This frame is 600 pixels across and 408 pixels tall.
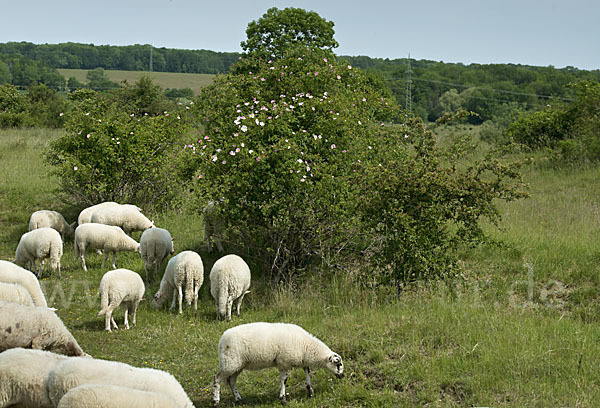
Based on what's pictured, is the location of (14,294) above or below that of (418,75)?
below

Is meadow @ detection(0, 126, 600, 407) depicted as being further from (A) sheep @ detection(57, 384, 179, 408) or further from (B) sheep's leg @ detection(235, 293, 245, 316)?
(A) sheep @ detection(57, 384, 179, 408)

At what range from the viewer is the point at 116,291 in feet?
30.2

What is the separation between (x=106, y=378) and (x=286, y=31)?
30.9m

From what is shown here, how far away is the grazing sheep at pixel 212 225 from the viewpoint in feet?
39.3

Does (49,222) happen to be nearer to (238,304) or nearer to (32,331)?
(238,304)

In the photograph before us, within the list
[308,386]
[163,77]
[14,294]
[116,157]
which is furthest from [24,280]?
[163,77]

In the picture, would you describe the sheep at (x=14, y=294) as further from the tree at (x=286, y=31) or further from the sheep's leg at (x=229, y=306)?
the tree at (x=286, y=31)

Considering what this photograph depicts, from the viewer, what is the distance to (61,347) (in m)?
7.38

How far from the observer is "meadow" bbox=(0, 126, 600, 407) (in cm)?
643

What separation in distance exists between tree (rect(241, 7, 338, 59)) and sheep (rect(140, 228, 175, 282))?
74.6 ft

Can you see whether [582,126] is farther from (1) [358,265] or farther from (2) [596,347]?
(2) [596,347]

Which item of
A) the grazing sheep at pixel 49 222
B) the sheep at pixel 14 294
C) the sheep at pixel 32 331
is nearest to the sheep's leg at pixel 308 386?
the sheep at pixel 32 331

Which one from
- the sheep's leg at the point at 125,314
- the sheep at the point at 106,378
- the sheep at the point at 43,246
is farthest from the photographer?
the sheep at the point at 43,246

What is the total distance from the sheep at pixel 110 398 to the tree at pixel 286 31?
29.9 m
